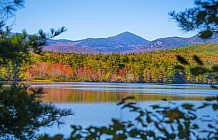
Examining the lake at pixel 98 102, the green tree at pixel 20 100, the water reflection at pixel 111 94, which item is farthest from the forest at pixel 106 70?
the green tree at pixel 20 100

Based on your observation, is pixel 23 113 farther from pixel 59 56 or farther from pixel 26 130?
pixel 59 56

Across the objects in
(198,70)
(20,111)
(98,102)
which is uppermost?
(198,70)

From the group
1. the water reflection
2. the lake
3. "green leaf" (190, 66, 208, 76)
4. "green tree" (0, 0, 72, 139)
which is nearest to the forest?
the water reflection

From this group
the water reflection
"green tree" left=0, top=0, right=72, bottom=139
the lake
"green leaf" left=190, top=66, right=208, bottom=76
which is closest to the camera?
"green leaf" left=190, top=66, right=208, bottom=76

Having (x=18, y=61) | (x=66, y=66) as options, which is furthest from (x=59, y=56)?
(x=18, y=61)

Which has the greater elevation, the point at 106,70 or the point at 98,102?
the point at 106,70

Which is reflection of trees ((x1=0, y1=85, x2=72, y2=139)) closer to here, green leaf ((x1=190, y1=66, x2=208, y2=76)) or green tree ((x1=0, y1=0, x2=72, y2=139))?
green tree ((x1=0, y1=0, x2=72, y2=139))

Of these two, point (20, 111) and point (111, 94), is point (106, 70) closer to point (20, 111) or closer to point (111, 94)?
point (111, 94)

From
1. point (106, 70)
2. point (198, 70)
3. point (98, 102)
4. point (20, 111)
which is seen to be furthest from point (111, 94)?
point (106, 70)

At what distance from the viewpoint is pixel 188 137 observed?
133 cm

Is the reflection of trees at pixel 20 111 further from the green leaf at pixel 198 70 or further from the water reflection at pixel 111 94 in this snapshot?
the water reflection at pixel 111 94

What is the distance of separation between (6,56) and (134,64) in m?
81.1

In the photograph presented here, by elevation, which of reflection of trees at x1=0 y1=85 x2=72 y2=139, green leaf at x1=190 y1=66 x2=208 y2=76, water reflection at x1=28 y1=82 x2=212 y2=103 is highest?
green leaf at x1=190 y1=66 x2=208 y2=76

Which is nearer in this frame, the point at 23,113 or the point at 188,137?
the point at 188,137
